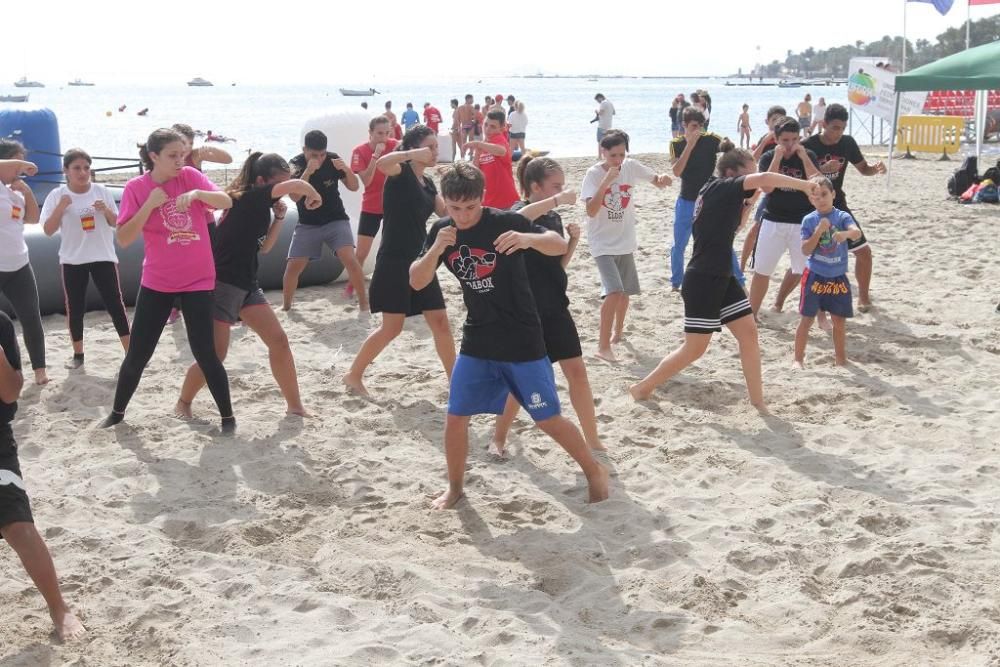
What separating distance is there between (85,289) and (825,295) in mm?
5011

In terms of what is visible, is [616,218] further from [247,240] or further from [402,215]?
[247,240]

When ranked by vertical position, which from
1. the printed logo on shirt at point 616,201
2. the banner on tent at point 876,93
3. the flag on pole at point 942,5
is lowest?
the printed logo on shirt at point 616,201

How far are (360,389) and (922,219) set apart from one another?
8995 mm

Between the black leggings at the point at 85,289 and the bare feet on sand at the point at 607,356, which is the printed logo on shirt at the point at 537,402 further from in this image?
the black leggings at the point at 85,289

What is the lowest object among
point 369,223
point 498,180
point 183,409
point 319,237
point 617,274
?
point 183,409

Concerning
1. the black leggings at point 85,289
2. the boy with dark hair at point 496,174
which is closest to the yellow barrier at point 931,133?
the boy with dark hair at point 496,174

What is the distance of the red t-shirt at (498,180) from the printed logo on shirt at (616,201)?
1.15m

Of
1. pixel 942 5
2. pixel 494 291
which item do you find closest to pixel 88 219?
pixel 494 291

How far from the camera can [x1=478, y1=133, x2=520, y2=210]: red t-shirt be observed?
27.3 ft

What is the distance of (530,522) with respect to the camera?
4793mm

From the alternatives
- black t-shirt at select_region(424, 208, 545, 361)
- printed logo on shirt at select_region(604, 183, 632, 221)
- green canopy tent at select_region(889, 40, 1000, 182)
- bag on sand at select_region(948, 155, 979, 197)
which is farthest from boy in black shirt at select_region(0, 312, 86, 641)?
bag on sand at select_region(948, 155, 979, 197)

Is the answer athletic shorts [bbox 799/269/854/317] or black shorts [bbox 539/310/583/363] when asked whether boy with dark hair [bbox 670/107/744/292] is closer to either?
athletic shorts [bbox 799/269/854/317]

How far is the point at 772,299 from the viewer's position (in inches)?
368

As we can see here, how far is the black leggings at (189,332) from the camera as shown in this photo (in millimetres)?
5750
